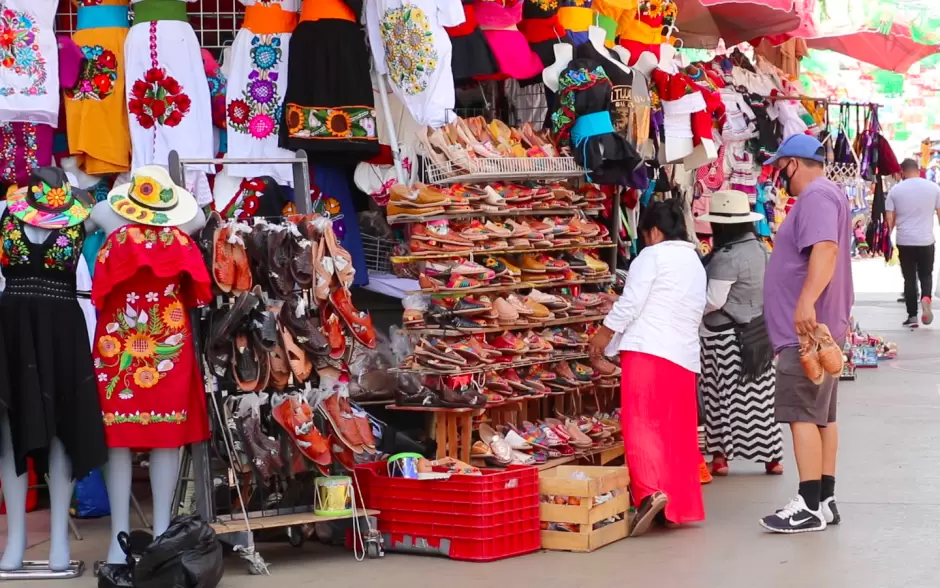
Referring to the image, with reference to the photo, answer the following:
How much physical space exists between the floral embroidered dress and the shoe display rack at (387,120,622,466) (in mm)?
1414

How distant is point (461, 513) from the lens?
20.3 feet

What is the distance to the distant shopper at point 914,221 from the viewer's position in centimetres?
1631

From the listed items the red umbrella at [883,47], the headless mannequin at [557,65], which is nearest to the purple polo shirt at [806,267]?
the headless mannequin at [557,65]

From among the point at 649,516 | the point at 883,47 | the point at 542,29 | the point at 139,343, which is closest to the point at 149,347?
the point at 139,343

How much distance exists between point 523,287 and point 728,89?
173 inches

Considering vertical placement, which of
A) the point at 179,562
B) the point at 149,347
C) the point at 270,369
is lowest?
the point at 179,562

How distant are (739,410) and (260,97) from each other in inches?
130

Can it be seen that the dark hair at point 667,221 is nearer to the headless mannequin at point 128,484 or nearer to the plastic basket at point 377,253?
the plastic basket at point 377,253

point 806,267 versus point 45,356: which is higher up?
point 806,267

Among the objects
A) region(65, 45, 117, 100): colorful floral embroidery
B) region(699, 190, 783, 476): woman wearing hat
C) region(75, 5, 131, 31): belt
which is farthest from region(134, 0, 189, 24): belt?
region(699, 190, 783, 476): woman wearing hat

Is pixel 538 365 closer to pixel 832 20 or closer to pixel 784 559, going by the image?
pixel 784 559

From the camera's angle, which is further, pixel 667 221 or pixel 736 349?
pixel 736 349

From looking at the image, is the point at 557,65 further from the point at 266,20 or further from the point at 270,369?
the point at 270,369

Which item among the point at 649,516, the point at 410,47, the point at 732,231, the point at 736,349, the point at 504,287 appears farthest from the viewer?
the point at 736,349
